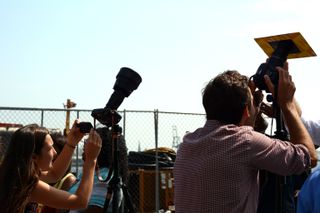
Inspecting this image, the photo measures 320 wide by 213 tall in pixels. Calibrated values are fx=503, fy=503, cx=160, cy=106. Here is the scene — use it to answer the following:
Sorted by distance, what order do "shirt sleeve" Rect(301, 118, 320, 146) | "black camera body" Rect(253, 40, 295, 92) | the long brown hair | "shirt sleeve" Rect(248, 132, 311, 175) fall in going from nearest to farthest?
"shirt sleeve" Rect(248, 132, 311, 175) < "black camera body" Rect(253, 40, 295, 92) < the long brown hair < "shirt sleeve" Rect(301, 118, 320, 146)

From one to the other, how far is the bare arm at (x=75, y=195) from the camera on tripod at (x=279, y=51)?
0.91 metres

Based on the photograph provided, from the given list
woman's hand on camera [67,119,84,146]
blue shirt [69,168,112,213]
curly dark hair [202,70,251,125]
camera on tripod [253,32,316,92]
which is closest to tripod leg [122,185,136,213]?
blue shirt [69,168,112,213]

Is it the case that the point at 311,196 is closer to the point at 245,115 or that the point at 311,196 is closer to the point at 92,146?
the point at 245,115

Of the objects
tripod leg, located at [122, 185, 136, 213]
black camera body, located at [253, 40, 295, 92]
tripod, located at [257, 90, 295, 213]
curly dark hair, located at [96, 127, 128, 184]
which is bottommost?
tripod leg, located at [122, 185, 136, 213]

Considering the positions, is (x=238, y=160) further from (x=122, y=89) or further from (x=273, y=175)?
(x=122, y=89)

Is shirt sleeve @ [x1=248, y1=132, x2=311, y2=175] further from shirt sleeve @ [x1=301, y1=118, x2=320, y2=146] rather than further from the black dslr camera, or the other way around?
shirt sleeve @ [x1=301, y1=118, x2=320, y2=146]

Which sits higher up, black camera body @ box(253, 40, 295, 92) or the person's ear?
black camera body @ box(253, 40, 295, 92)

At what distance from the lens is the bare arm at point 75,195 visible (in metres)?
2.67

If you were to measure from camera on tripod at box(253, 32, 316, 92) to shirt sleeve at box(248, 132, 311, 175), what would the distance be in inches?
12.6

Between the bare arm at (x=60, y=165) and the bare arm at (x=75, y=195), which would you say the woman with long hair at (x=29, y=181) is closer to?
the bare arm at (x=75, y=195)

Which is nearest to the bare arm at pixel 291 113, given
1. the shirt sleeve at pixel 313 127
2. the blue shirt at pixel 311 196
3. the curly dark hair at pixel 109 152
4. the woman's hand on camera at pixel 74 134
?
the blue shirt at pixel 311 196

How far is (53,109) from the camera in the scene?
766cm

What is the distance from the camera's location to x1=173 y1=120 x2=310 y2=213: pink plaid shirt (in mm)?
2135

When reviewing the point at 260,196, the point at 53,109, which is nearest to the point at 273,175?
the point at 260,196
